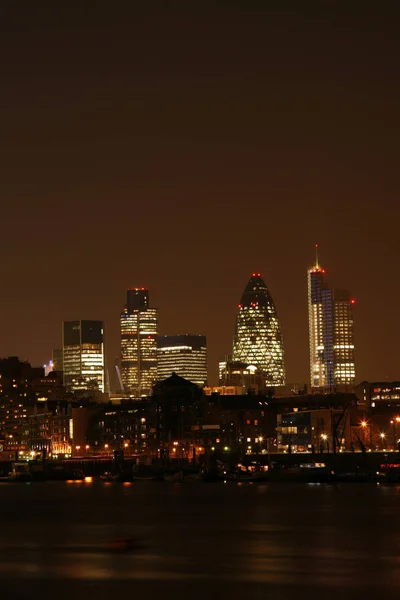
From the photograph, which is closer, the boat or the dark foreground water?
the dark foreground water

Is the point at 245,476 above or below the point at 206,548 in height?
Result: below

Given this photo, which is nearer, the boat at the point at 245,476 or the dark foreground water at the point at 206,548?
the dark foreground water at the point at 206,548

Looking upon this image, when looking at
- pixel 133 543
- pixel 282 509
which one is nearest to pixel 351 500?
pixel 282 509

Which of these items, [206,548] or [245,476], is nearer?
[206,548]

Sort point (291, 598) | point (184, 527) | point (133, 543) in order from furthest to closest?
point (184, 527), point (133, 543), point (291, 598)

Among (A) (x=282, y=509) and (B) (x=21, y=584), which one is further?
(A) (x=282, y=509)

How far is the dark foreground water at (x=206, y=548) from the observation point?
56000mm

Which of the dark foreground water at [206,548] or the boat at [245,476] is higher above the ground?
the dark foreground water at [206,548]

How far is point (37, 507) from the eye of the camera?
12612 centimetres

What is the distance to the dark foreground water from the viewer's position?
56000mm

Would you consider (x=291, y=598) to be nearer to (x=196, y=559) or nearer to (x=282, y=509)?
(x=196, y=559)

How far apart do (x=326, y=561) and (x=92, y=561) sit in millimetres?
13183

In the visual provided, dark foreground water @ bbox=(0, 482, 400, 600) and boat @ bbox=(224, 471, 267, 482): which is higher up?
dark foreground water @ bbox=(0, 482, 400, 600)

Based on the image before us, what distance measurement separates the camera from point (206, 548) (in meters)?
74.7
